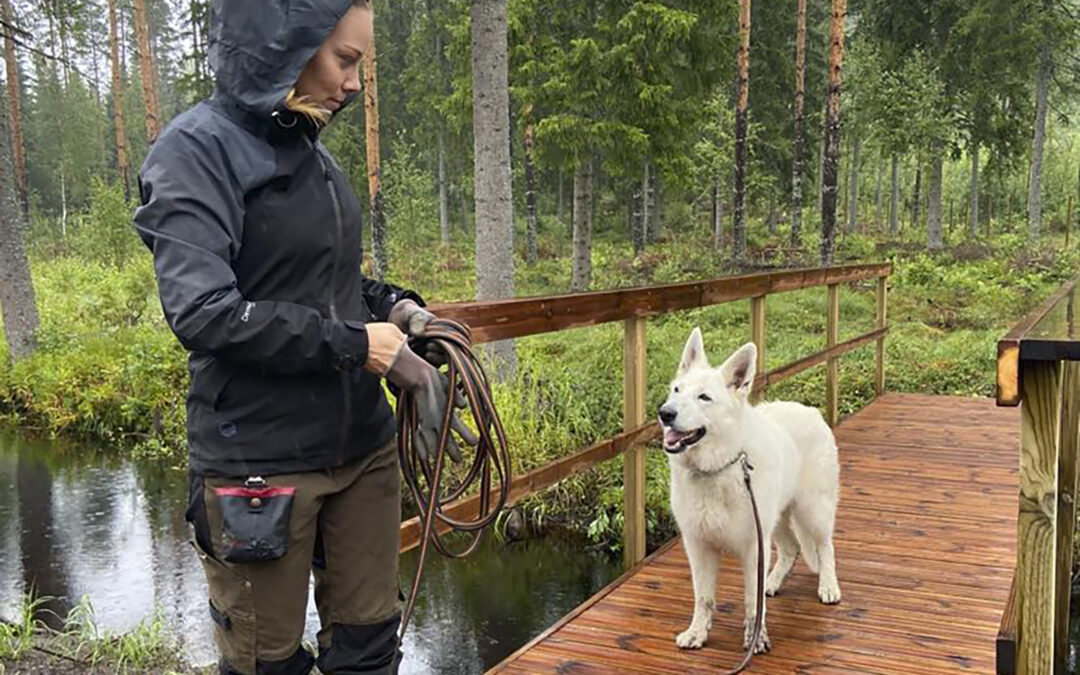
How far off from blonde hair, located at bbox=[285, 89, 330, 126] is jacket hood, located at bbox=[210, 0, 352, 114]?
0.05 metres

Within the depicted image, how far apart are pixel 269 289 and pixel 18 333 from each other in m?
11.7

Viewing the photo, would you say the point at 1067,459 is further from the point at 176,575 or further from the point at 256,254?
the point at 176,575

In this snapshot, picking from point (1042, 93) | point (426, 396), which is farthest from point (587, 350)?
point (1042, 93)

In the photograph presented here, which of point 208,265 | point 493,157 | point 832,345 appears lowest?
point 832,345

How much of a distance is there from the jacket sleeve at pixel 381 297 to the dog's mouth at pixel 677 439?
1177mm

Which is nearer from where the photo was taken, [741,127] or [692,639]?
[692,639]

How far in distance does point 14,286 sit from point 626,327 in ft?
34.8

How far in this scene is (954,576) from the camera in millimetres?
3672

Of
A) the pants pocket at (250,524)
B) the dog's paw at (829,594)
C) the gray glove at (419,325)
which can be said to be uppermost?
the gray glove at (419,325)

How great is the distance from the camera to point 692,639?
9.91ft

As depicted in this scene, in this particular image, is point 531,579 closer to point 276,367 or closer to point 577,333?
point 276,367

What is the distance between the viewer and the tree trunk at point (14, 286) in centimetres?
1115

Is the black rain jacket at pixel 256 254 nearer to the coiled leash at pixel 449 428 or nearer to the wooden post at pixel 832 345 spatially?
the coiled leash at pixel 449 428

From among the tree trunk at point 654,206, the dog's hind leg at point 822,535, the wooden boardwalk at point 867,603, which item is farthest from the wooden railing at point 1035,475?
the tree trunk at point 654,206
